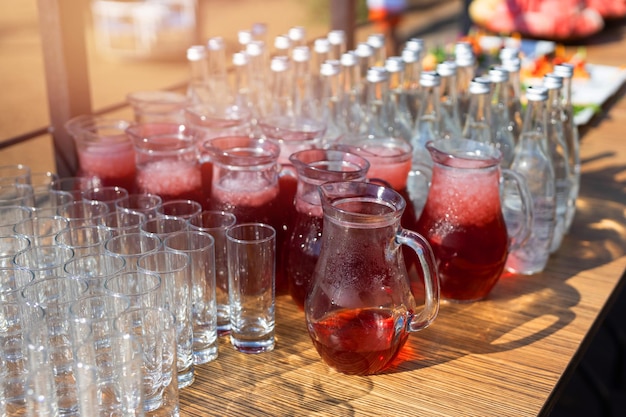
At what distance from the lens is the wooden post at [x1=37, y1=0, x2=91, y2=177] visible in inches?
51.3

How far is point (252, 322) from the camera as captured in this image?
1.04 m

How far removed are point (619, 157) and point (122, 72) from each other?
183 inches

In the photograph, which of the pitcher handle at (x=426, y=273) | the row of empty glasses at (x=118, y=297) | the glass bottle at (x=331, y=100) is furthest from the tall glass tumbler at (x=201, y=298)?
the glass bottle at (x=331, y=100)

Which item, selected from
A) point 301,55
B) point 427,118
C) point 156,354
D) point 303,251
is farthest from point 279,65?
point 156,354

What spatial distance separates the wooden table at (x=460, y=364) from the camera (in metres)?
0.94

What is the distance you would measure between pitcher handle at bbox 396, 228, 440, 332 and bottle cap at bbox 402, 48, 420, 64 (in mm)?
537

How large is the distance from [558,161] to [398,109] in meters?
0.30

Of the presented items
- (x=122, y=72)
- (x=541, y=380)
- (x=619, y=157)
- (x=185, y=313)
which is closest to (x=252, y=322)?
(x=185, y=313)

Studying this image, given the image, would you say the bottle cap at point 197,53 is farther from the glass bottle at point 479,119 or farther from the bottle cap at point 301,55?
the glass bottle at point 479,119

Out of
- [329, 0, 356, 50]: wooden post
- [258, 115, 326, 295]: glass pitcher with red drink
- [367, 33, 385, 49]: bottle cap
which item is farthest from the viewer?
[329, 0, 356, 50]: wooden post

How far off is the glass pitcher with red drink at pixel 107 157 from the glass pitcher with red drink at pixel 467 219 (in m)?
0.46

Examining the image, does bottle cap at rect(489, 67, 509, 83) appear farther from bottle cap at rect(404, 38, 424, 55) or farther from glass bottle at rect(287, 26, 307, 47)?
glass bottle at rect(287, 26, 307, 47)

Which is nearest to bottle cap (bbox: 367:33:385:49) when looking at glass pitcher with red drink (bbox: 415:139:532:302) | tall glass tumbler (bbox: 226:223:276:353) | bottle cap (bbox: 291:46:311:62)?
bottle cap (bbox: 291:46:311:62)

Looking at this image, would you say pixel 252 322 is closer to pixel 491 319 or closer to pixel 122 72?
pixel 491 319
